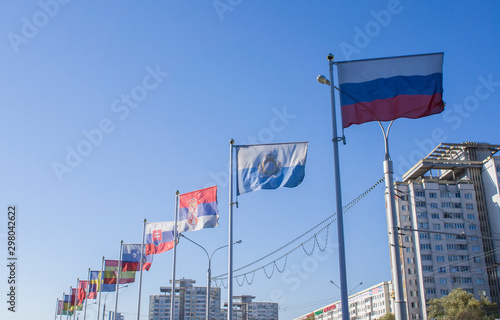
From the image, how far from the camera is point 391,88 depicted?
15.7m

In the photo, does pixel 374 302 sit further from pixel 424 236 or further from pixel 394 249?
pixel 394 249

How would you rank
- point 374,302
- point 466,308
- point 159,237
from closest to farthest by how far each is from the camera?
point 159,237 → point 466,308 → point 374,302

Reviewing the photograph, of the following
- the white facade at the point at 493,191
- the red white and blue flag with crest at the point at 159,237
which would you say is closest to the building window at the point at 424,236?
the white facade at the point at 493,191

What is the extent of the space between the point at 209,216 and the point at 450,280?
91.5 m

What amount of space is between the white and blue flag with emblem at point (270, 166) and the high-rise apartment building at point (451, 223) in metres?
84.8

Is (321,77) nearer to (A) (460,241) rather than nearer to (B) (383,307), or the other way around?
(A) (460,241)

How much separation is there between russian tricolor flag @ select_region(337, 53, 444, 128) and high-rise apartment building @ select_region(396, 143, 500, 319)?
91414 millimetres

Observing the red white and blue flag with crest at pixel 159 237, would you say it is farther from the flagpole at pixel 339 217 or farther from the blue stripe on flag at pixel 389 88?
the blue stripe on flag at pixel 389 88

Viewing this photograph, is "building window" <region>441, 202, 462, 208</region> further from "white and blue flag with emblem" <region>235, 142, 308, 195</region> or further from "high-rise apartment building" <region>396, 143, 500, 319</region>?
"white and blue flag with emblem" <region>235, 142, 308, 195</region>

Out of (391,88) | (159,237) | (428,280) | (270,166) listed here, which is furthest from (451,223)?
(391,88)

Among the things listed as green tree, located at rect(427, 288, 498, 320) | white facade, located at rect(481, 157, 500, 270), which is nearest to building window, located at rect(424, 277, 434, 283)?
white facade, located at rect(481, 157, 500, 270)

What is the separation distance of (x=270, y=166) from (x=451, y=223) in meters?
102

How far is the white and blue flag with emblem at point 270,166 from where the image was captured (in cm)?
2219

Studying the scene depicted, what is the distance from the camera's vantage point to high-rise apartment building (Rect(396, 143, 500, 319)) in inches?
4186
